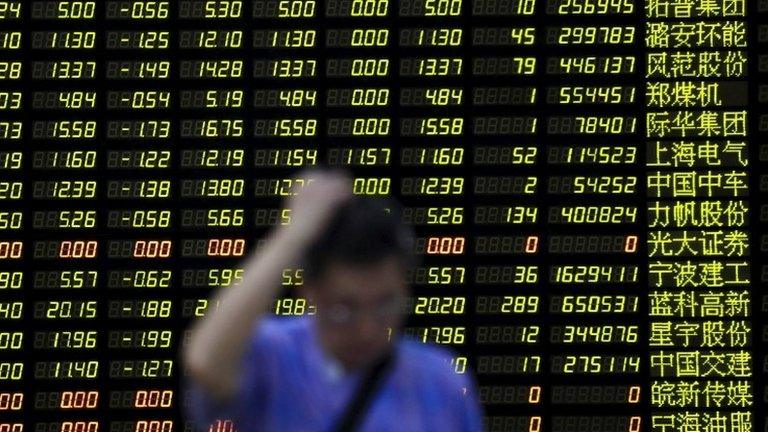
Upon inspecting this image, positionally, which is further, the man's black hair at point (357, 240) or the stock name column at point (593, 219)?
the stock name column at point (593, 219)

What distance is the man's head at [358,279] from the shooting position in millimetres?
3322

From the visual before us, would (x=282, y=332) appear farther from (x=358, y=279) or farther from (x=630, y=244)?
(x=630, y=244)

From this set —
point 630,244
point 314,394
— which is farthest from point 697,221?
point 314,394

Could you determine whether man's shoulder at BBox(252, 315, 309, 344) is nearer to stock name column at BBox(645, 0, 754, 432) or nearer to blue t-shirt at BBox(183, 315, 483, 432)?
blue t-shirt at BBox(183, 315, 483, 432)

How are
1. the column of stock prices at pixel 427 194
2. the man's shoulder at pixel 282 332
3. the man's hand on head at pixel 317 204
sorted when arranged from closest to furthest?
the man's hand on head at pixel 317 204, the man's shoulder at pixel 282 332, the column of stock prices at pixel 427 194

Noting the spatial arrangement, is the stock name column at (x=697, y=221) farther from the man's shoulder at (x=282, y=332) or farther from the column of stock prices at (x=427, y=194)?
the man's shoulder at (x=282, y=332)

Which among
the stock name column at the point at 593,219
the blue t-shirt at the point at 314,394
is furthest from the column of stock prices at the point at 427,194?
the blue t-shirt at the point at 314,394

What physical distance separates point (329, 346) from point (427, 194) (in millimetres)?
8810

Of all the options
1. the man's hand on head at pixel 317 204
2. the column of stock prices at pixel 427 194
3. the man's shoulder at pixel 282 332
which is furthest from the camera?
the column of stock prices at pixel 427 194

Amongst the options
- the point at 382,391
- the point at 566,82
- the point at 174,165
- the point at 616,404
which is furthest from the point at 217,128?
the point at 382,391

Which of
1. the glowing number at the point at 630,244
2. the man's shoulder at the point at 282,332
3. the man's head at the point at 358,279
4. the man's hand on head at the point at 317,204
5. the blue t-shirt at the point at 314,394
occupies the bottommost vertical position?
the blue t-shirt at the point at 314,394

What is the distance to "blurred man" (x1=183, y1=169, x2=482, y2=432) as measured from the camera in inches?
131

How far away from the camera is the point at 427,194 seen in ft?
39.9

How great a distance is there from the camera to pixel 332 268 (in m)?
3.39
